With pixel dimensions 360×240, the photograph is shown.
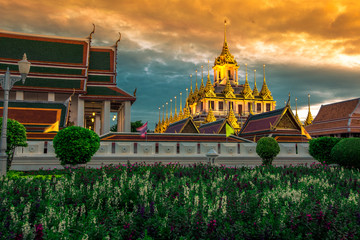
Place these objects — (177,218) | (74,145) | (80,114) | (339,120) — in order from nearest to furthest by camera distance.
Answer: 1. (177,218)
2. (74,145)
3. (80,114)
4. (339,120)

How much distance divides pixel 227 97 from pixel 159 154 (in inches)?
2725

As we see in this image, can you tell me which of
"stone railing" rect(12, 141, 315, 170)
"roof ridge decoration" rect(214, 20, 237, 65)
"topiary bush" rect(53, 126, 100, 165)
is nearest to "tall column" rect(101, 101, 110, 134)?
"stone railing" rect(12, 141, 315, 170)

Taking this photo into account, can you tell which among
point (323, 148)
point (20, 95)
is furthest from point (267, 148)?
point (20, 95)

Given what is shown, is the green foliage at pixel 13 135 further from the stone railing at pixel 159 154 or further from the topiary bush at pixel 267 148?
the topiary bush at pixel 267 148

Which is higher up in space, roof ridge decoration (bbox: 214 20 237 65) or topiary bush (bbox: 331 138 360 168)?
roof ridge decoration (bbox: 214 20 237 65)

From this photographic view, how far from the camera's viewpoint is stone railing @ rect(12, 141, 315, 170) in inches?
772

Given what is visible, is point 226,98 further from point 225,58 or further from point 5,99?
point 5,99

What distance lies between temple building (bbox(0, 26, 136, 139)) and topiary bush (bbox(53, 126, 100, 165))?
1637cm

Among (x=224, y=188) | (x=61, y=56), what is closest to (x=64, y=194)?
(x=224, y=188)

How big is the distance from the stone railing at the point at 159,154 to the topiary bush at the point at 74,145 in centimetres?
317

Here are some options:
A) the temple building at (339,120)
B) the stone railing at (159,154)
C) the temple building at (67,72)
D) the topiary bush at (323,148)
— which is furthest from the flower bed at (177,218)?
the temple building at (339,120)

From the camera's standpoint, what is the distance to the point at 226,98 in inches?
3506

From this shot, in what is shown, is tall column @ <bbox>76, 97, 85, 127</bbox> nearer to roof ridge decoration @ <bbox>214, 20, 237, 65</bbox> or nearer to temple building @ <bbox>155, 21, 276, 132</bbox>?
temple building @ <bbox>155, 21, 276, 132</bbox>

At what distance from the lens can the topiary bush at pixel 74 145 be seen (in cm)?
1647
